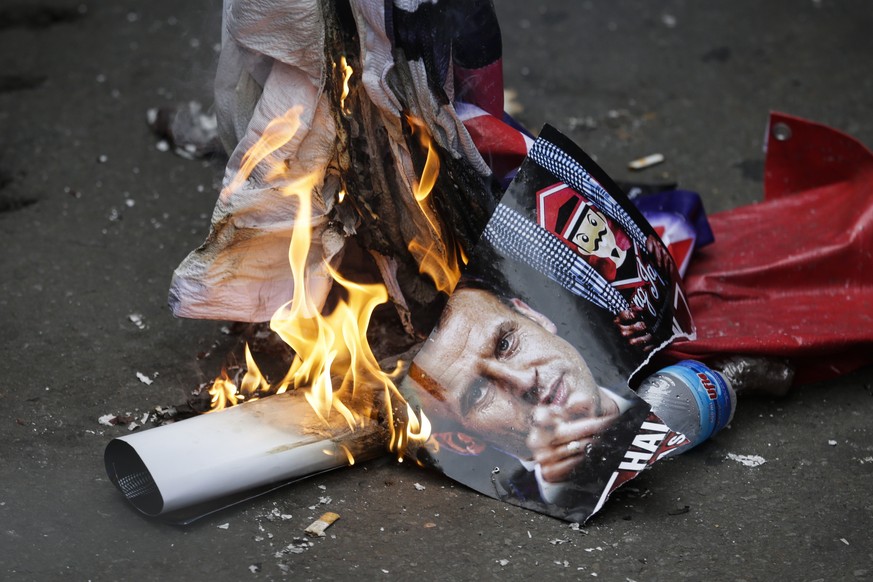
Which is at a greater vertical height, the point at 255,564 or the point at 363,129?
the point at 363,129

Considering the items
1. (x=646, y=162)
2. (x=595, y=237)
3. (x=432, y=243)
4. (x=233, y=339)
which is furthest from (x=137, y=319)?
(x=646, y=162)

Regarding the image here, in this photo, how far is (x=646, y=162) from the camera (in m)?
4.80

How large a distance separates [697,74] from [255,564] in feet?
13.0

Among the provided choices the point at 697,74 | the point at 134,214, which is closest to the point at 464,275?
the point at 134,214

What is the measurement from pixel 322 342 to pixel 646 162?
2318 millimetres

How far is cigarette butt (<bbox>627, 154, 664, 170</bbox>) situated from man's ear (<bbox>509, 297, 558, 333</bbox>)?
7.10 feet

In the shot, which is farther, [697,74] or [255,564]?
[697,74]

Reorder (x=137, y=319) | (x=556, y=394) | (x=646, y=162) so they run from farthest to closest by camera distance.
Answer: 1. (x=646, y=162)
2. (x=137, y=319)
3. (x=556, y=394)

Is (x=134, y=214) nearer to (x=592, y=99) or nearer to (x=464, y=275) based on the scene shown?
(x=464, y=275)

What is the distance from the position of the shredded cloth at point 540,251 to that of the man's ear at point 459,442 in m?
0.48

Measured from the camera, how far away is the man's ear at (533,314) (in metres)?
2.78

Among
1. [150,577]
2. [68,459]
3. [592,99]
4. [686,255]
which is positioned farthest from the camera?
[592,99]

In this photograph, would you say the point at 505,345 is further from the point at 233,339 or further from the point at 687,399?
the point at 233,339

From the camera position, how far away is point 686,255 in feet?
11.9
